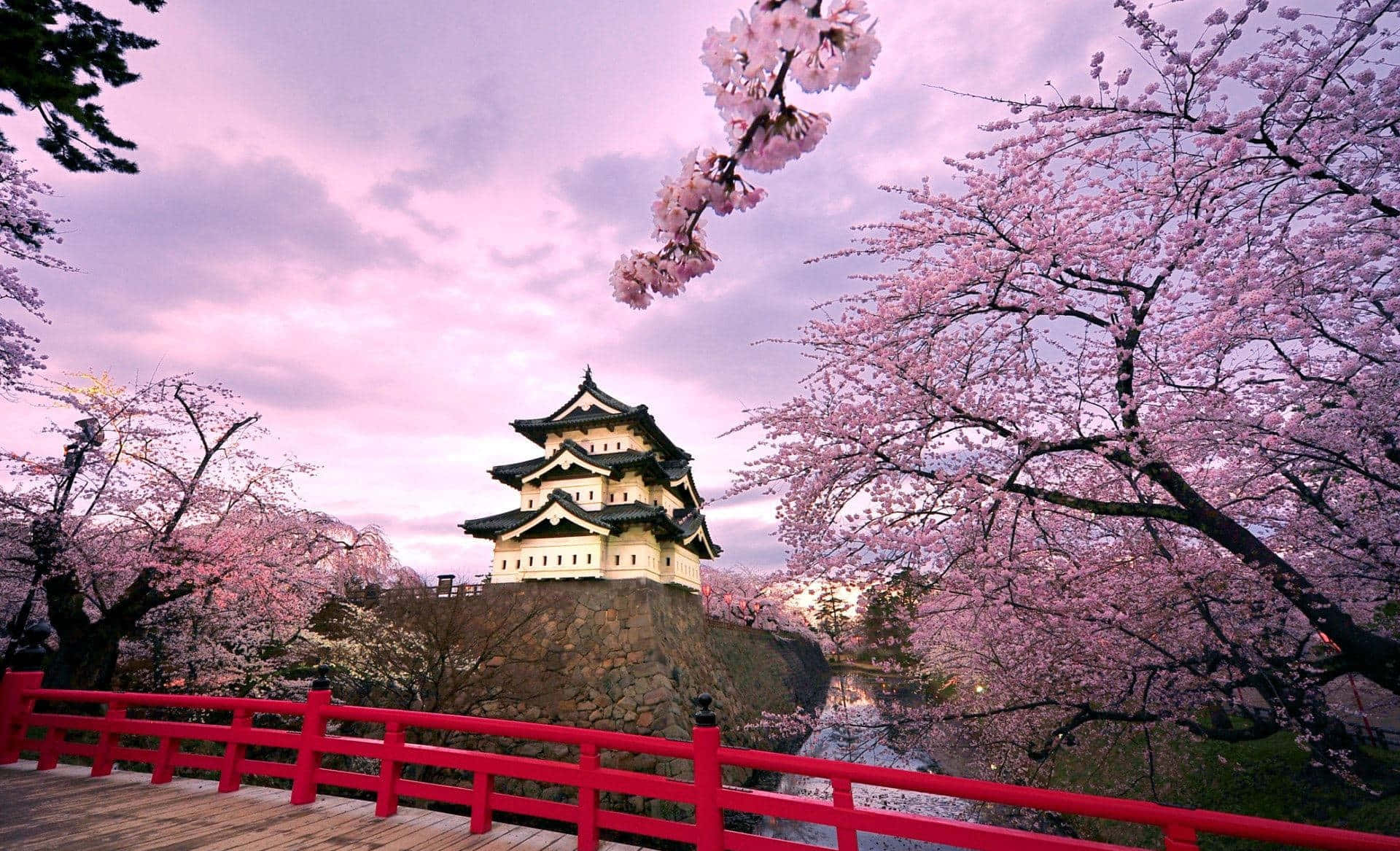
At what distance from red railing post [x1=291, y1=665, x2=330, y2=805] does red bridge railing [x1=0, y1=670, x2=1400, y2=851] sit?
0.4 inches

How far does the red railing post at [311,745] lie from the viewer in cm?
474

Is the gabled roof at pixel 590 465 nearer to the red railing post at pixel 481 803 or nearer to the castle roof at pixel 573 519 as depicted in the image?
the castle roof at pixel 573 519

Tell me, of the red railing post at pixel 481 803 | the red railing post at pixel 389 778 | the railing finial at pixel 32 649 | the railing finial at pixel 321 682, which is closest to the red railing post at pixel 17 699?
the railing finial at pixel 32 649

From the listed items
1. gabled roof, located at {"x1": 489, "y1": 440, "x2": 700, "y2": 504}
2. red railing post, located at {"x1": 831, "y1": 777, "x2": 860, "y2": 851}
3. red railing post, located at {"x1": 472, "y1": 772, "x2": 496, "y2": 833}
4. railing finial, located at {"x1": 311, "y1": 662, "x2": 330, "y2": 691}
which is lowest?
red railing post, located at {"x1": 472, "y1": 772, "x2": 496, "y2": 833}

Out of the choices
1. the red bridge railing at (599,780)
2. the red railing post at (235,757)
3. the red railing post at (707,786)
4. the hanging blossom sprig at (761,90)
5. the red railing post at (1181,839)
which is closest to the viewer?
the hanging blossom sprig at (761,90)

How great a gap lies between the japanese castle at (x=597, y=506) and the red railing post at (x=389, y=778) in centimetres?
1200

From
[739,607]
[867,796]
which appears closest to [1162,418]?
[867,796]

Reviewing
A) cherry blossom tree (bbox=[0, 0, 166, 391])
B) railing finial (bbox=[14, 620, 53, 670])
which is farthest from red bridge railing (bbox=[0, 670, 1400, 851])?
cherry blossom tree (bbox=[0, 0, 166, 391])

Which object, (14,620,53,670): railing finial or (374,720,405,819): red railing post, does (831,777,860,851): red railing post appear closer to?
(374,720,405,819): red railing post

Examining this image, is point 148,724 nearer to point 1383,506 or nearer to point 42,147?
point 42,147

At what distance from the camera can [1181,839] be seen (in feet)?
8.16

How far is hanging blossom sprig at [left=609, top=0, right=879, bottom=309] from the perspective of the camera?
70.1 inches

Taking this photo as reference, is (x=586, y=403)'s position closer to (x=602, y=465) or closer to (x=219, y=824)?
(x=602, y=465)

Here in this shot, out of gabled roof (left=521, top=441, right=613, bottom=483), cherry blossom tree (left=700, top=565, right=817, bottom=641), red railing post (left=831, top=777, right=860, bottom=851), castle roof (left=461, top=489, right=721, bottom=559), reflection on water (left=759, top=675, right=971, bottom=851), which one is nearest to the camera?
red railing post (left=831, top=777, right=860, bottom=851)
